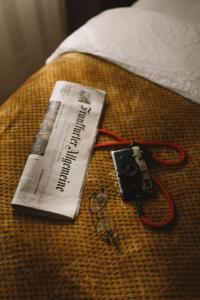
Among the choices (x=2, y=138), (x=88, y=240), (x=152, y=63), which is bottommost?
(x=88, y=240)

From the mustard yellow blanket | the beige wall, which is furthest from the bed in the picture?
the beige wall

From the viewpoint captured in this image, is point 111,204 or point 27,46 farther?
point 27,46

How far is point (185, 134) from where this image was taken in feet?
2.71

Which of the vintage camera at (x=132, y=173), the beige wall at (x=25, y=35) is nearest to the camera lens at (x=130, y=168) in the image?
the vintage camera at (x=132, y=173)

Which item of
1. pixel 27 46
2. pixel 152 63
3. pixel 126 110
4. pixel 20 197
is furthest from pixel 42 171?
pixel 27 46

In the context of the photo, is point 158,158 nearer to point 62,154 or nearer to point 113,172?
point 113,172

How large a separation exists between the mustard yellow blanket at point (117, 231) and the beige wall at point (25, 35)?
55cm

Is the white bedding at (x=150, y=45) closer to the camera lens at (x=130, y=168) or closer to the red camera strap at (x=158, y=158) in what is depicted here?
the red camera strap at (x=158, y=158)

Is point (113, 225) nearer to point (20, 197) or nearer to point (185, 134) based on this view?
point (20, 197)

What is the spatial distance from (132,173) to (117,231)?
0.15 metres

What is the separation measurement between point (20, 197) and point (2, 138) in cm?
18

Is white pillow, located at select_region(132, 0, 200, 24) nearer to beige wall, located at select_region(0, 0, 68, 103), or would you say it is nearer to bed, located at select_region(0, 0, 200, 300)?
bed, located at select_region(0, 0, 200, 300)

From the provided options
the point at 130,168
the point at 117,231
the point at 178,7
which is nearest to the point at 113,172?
the point at 130,168

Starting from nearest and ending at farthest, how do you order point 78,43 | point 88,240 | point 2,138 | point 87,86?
point 88,240, point 2,138, point 87,86, point 78,43
